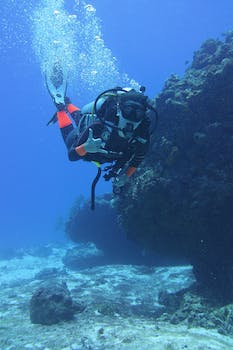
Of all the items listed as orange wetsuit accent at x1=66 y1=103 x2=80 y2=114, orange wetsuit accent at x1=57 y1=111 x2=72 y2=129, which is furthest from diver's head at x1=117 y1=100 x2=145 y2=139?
orange wetsuit accent at x1=66 y1=103 x2=80 y2=114

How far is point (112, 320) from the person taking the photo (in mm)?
9156

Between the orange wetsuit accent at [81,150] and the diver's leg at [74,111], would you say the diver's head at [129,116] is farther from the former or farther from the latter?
the diver's leg at [74,111]

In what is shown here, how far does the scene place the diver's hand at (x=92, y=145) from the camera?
6.64 metres

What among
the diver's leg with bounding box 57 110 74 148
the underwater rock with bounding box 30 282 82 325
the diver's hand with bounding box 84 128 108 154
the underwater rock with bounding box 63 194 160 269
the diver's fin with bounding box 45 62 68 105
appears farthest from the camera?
the underwater rock with bounding box 63 194 160 269

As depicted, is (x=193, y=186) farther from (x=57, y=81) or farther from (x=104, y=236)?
(x=104, y=236)

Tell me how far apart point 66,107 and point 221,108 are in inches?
217

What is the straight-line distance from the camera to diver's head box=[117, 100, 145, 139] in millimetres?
6457

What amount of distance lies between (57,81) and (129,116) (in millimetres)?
5785

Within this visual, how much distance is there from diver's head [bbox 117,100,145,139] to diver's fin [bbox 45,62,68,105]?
16.4ft

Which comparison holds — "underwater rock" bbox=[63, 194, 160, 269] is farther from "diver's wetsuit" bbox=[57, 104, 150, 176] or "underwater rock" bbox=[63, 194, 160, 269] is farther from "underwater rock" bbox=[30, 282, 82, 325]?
"diver's wetsuit" bbox=[57, 104, 150, 176]

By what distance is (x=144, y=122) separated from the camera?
268 inches

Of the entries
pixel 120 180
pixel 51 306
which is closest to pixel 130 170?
pixel 120 180

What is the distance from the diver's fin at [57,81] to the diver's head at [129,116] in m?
5.00

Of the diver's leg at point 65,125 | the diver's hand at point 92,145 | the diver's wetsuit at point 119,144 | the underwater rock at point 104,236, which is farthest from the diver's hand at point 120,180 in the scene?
the underwater rock at point 104,236
